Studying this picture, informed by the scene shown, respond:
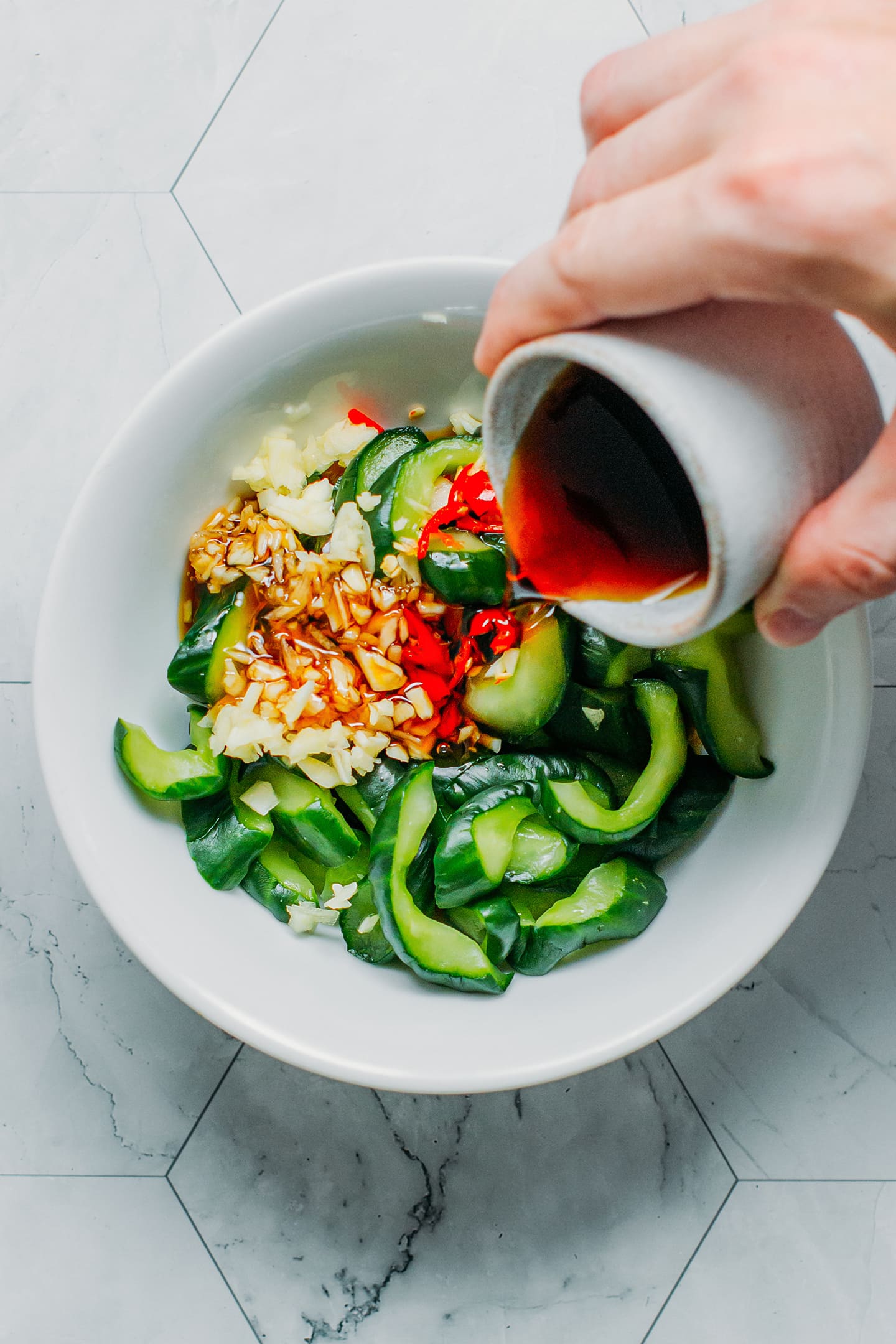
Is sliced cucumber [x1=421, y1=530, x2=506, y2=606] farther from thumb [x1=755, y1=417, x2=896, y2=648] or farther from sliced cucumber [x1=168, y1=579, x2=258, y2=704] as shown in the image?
thumb [x1=755, y1=417, x2=896, y2=648]

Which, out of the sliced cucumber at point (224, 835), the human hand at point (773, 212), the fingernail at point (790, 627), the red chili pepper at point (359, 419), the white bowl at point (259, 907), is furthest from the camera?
the red chili pepper at point (359, 419)

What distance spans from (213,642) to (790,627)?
64cm

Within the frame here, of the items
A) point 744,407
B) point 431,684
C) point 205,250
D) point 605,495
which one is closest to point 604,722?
point 431,684

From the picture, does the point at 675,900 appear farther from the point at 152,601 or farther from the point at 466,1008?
the point at 152,601

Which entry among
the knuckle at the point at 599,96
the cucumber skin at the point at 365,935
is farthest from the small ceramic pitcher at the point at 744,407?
the cucumber skin at the point at 365,935

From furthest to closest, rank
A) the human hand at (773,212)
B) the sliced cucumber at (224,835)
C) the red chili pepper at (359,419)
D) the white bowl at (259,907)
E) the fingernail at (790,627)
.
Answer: the red chili pepper at (359,419), the sliced cucumber at (224,835), the white bowl at (259,907), the fingernail at (790,627), the human hand at (773,212)

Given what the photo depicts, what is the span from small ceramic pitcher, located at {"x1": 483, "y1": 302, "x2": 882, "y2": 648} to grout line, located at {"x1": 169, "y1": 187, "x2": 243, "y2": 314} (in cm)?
82

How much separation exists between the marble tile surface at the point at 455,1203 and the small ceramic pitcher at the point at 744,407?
98 centimetres

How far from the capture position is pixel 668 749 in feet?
3.72

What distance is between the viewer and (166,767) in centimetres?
113

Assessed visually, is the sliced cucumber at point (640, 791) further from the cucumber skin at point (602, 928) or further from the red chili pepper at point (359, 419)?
the red chili pepper at point (359, 419)

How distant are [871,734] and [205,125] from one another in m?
1.32

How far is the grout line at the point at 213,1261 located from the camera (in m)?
1.46

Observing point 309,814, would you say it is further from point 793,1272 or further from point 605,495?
point 793,1272
